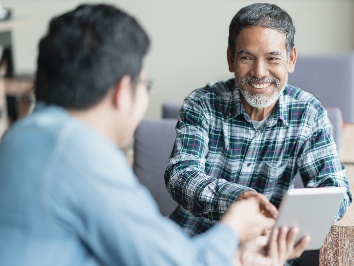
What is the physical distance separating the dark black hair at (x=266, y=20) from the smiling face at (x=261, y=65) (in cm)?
2

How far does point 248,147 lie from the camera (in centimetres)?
194

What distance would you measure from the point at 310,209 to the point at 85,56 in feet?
1.98

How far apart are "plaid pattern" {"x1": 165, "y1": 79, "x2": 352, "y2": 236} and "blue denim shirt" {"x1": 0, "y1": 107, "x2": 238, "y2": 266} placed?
71 cm

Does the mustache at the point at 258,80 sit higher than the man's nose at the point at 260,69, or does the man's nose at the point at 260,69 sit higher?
the man's nose at the point at 260,69

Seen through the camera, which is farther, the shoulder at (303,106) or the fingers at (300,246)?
the shoulder at (303,106)

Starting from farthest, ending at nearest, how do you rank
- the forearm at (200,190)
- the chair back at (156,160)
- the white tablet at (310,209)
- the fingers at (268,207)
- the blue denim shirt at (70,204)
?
the chair back at (156,160)
the forearm at (200,190)
the fingers at (268,207)
the white tablet at (310,209)
the blue denim shirt at (70,204)

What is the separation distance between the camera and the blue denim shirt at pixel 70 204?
1.06 metres

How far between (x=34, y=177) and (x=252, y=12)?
106 cm

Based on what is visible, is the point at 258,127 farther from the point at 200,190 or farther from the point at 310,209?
the point at 310,209

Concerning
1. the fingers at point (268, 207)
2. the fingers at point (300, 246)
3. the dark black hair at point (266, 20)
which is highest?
the dark black hair at point (266, 20)

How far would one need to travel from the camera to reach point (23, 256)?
109cm

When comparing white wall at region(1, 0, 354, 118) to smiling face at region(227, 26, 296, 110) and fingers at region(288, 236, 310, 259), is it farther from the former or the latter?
fingers at region(288, 236, 310, 259)

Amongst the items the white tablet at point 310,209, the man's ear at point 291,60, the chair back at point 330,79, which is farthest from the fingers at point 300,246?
the chair back at point 330,79

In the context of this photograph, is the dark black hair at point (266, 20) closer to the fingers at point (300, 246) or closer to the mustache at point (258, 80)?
the mustache at point (258, 80)
